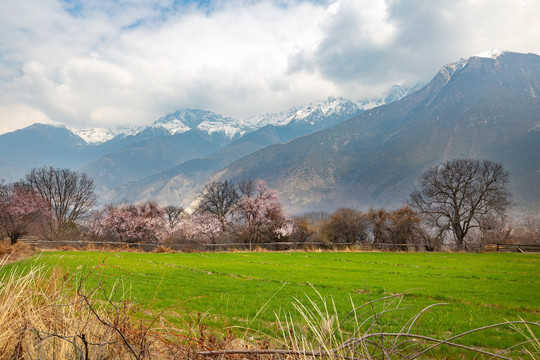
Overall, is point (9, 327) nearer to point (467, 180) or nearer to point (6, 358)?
point (6, 358)

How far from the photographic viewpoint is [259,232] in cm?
4975

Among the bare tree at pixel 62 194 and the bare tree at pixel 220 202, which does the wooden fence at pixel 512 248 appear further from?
the bare tree at pixel 62 194

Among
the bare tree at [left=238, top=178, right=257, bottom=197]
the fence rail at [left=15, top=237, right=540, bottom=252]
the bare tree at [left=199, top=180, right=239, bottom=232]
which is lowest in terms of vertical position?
the fence rail at [left=15, top=237, right=540, bottom=252]

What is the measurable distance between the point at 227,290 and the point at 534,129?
740ft

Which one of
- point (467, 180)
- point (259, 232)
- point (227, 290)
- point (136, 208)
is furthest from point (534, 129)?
point (227, 290)

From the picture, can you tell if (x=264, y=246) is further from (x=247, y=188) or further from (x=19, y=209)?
(x=19, y=209)

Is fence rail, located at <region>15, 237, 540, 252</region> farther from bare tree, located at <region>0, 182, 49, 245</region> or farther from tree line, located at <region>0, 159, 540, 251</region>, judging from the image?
bare tree, located at <region>0, 182, 49, 245</region>

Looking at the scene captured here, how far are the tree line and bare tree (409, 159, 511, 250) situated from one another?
15cm

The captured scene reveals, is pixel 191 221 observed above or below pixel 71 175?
below

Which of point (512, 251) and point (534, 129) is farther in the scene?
point (534, 129)

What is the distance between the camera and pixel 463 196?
50656 millimetres

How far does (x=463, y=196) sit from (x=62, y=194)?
241 ft

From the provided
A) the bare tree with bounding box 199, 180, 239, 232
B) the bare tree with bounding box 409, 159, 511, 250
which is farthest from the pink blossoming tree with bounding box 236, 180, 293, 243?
the bare tree with bounding box 409, 159, 511, 250

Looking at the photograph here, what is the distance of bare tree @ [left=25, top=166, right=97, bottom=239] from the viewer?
57.1 metres
